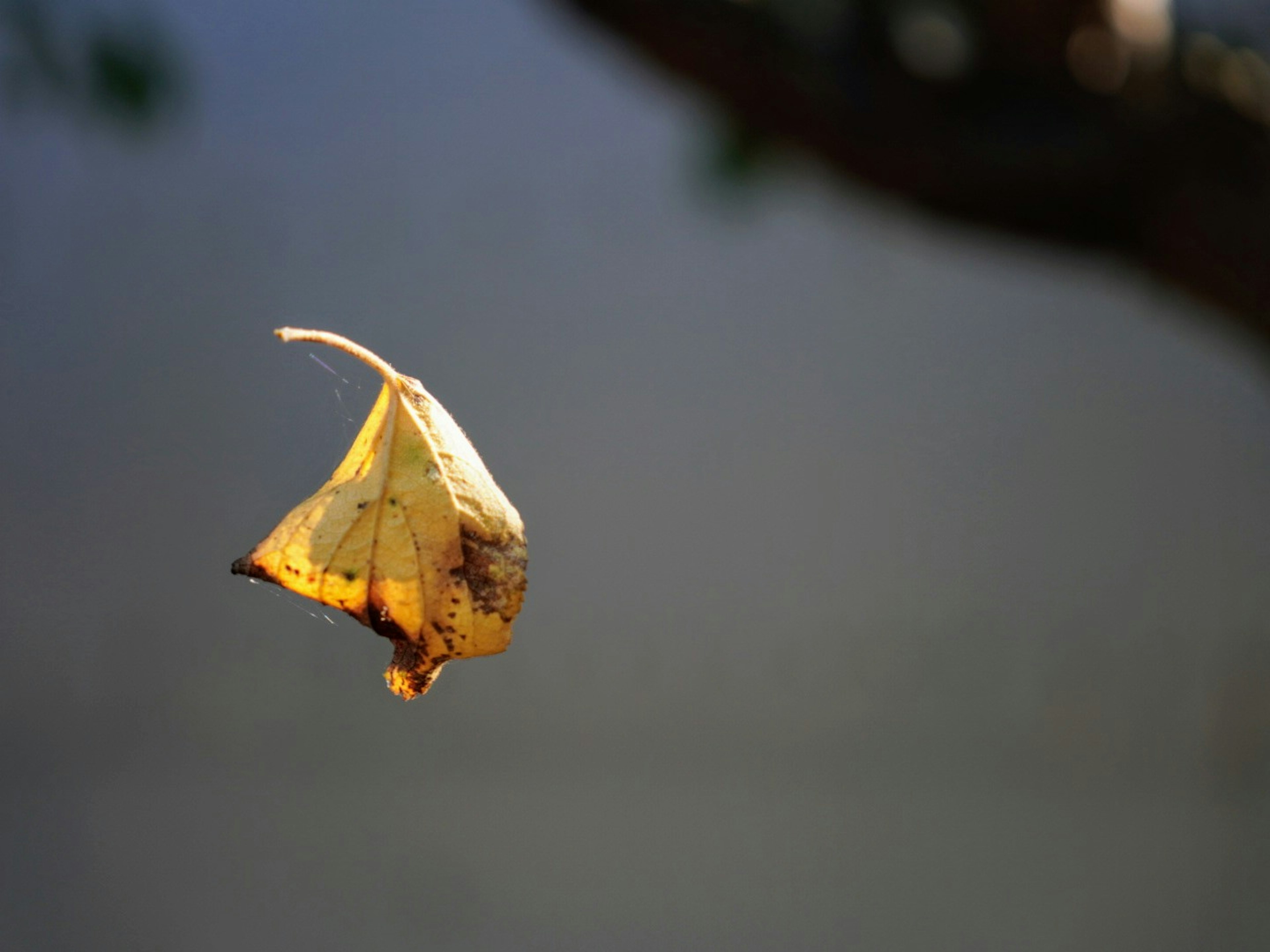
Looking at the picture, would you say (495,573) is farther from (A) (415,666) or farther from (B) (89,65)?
(B) (89,65)

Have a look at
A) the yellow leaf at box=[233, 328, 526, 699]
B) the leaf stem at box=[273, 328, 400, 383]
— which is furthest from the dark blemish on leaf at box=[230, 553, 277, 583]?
the leaf stem at box=[273, 328, 400, 383]

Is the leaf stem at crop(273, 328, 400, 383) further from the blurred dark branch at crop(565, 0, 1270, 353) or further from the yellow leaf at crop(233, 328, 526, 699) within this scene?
the blurred dark branch at crop(565, 0, 1270, 353)

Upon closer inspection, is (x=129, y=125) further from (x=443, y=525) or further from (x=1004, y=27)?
(x=443, y=525)

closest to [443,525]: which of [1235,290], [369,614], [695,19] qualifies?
[369,614]

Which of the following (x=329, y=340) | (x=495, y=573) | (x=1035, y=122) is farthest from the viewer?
(x=1035, y=122)

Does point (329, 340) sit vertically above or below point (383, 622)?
above

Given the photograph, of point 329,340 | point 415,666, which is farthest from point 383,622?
point 329,340

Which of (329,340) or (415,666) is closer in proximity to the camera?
(329,340)

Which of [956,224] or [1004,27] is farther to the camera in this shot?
[956,224]
